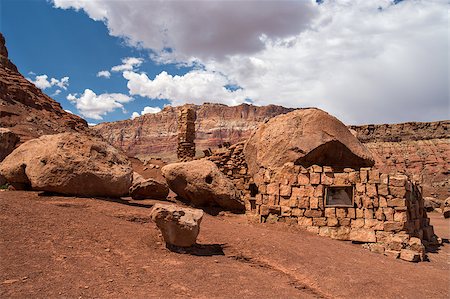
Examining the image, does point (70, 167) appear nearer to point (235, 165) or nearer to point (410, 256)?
point (235, 165)

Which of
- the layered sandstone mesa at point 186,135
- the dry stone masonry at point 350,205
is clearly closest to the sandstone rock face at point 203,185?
the dry stone masonry at point 350,205

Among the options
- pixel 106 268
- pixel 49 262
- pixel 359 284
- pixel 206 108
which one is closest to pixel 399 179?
pixel 359 284

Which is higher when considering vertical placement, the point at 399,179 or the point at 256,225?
the point at 399,179

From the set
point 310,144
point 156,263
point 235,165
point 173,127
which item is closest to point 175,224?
point 156,263

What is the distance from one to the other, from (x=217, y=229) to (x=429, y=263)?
542 cm

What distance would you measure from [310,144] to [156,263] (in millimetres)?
7365

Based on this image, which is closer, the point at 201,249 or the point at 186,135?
the point at 201,249

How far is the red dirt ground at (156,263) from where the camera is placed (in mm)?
4500

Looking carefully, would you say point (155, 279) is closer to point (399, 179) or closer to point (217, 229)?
point (217, 229)

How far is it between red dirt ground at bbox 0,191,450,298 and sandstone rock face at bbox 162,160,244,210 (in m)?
3.18

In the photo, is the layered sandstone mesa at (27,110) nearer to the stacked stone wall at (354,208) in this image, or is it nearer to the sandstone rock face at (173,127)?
the stacked stone wall at (354,208)

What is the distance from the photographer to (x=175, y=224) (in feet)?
20.5

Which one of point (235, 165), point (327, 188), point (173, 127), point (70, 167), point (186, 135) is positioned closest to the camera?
point (70, 167)

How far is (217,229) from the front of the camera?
8.52m
